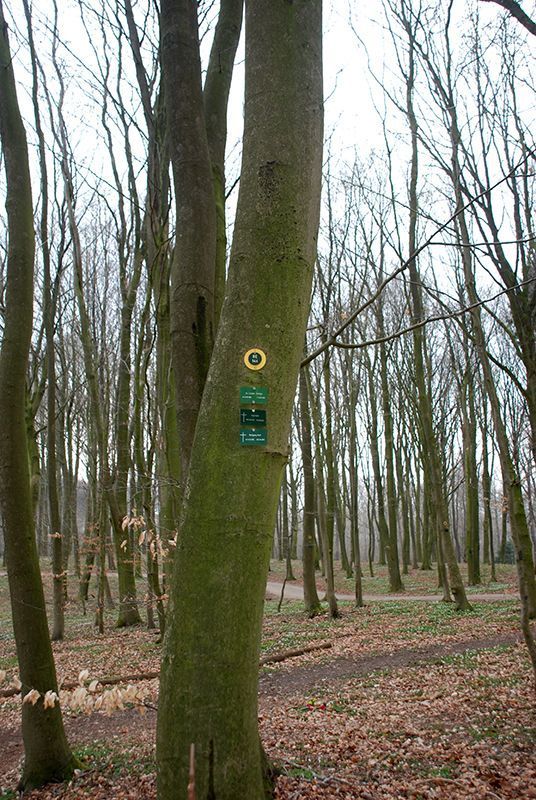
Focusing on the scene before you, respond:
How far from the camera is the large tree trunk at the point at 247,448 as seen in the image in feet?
6.40

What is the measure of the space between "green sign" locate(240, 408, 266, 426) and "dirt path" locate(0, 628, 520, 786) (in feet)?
13.8

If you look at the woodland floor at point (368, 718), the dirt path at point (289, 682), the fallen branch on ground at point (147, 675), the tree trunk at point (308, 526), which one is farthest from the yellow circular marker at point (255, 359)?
the tree trunk at point (308, 526)

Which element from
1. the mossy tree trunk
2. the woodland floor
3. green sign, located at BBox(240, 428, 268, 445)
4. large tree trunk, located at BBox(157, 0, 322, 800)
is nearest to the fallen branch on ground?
the woodland floor

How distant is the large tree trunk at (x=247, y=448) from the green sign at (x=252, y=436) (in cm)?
2

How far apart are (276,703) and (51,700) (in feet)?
12.3

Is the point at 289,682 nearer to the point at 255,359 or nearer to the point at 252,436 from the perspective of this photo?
the point at 252,436

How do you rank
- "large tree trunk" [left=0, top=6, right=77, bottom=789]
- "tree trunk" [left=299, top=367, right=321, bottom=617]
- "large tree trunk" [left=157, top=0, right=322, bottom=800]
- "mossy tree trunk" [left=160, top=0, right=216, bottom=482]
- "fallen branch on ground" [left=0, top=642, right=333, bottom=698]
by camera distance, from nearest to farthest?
"large tree trunk" [left=157, top=0, right=322, bottom=800] → "mossy tree trunk" [left=160, top=0, right=216, bottom=482] → "large tree trunk" [left=0, top=6, right=77, bottom=789] → "fallen branch on ground" [left=0, top=642, right=333, bottom=698] → "tree trunk" [left=299, top=367, right=321, bottom=617]

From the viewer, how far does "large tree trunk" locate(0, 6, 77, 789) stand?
155 inches

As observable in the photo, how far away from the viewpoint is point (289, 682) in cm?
705

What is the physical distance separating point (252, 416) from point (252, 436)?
0.08 meters

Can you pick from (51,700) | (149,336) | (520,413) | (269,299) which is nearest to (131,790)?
(51,700)

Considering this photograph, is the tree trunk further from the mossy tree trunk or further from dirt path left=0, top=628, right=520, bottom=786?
the mossy tree trunk

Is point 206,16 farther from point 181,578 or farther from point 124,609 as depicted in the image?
point 124,609

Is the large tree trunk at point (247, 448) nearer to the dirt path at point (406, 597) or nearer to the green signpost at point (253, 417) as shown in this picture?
the green signpost at point (253, 417)
